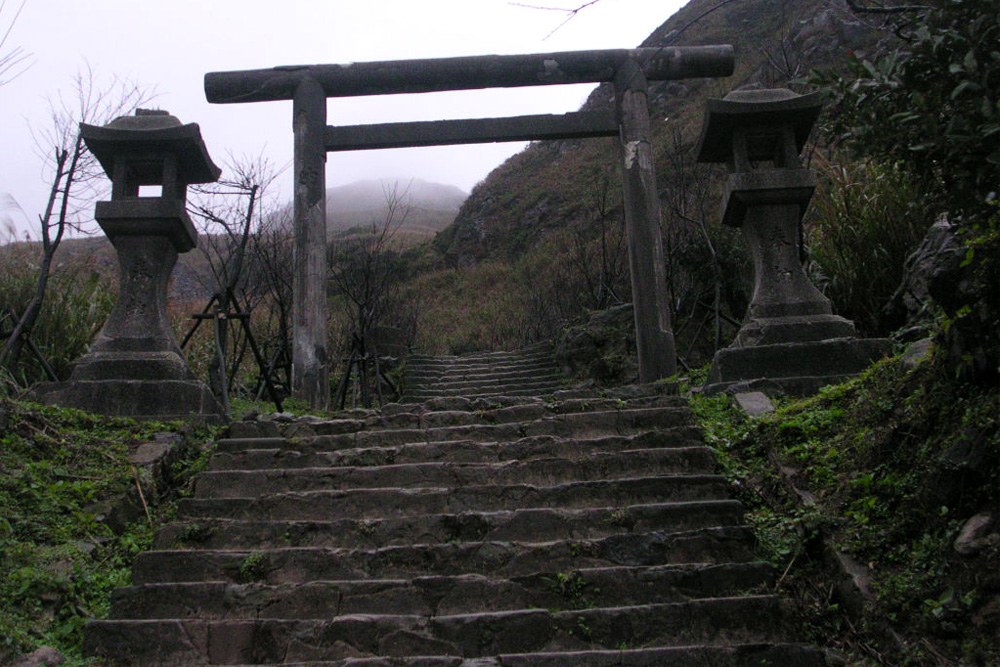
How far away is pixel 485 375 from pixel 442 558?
22.9ft

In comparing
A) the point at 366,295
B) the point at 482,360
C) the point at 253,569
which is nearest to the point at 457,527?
the point at 253,569

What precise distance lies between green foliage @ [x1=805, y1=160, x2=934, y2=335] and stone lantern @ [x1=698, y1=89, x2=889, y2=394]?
1.61 metres

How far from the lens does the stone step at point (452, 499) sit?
462cm

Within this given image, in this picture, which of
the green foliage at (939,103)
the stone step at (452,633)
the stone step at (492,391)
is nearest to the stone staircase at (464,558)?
the stone step at (452,633)

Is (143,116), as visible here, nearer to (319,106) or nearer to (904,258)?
(319,106)

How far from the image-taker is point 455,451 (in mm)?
5336

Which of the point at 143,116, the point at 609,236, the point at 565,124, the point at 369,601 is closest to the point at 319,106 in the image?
the point at 143,116

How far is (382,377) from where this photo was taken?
1062 centimetres

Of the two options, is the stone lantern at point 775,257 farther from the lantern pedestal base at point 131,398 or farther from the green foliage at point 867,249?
the lantern pedestal base at point 131,398

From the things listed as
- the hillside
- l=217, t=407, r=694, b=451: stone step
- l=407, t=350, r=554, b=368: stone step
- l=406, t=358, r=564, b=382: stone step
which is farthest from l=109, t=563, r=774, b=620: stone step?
the hillside

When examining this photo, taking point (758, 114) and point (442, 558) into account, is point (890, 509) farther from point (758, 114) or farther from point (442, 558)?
point (758, 114)

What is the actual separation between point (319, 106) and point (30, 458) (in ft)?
16.1

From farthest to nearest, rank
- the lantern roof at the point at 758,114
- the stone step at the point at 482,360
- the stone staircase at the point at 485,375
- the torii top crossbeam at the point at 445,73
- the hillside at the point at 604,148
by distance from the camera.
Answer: the hillside at the point at 604,148
the stone step at the point at 482,360
the stone staircase at the point at 485,375
the torii top crossbeam at the point at 445,73
the lantern roof at the point at 758,114

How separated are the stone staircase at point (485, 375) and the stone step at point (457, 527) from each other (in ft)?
17.2
